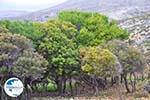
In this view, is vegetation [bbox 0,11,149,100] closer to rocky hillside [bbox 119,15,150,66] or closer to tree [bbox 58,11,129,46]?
tree [bbox 58,11,129,46]

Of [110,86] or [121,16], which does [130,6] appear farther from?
[110,86]

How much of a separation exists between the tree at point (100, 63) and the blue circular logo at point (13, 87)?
27.0 m

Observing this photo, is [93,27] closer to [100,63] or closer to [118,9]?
[100,63]

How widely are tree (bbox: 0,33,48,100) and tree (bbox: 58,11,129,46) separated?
12.6 meters

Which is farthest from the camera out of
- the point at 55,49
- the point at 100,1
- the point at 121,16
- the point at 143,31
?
the point at 100,1

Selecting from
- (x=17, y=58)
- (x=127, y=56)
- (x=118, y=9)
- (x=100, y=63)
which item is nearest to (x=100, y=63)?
(x=100, y=63)

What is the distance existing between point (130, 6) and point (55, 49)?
132257 millimetres

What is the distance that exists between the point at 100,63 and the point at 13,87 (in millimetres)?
28002

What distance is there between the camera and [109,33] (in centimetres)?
5141

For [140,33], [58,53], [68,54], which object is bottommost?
[140,33]

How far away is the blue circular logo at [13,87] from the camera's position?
33.6 feet

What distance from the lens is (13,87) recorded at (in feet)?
33.8

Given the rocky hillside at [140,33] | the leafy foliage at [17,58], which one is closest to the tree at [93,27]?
the leafy foliage at [17,58]

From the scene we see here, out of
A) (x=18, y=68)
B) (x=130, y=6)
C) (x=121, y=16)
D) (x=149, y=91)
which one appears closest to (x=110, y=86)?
(x=149, y=91)
